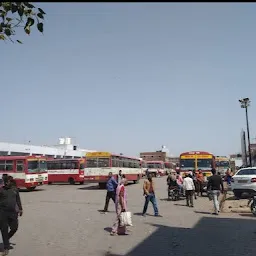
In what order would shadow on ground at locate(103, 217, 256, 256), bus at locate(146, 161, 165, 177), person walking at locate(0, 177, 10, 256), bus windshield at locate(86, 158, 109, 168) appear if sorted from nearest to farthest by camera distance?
shadow on ground at locate(103, 217, 256, 256) < person walking at locate(0, 177, 10, 256) < bus windshield at locate(86, 158, 109, 168) < bus at locate(146, 161, 165, 177)

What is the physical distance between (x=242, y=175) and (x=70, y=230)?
11.5m

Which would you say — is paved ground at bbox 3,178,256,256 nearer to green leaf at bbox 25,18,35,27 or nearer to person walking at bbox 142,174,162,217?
person walking at bbox 142,174,162,217

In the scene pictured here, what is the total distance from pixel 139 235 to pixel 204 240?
1.85 m

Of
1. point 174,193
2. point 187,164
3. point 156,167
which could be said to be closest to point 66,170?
point 187,164

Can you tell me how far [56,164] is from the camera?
36.8 m

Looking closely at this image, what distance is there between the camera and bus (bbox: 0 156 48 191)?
2766 centimetres

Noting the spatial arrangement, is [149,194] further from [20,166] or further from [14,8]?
[20,166]

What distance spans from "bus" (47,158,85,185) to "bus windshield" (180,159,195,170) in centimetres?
1130

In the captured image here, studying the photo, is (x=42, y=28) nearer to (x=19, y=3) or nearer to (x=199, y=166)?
(x=19, y=3)

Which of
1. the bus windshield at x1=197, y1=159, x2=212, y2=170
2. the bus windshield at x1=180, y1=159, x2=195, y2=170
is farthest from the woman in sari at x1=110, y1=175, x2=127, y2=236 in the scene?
the bus windshield at x1=197, y1=159, x2=212, y2=170

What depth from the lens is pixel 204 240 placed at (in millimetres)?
9609

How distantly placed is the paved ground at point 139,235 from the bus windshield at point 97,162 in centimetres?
1416

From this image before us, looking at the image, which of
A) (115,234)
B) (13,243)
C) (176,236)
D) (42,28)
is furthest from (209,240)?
(42,28)

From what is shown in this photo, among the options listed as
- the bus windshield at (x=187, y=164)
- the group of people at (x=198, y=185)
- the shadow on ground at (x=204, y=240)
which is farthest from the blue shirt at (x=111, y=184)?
the bus windshield at (x=187, y=164)
